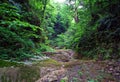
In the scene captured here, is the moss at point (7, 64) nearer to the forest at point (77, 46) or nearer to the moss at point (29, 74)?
the forest at point (77, 46)

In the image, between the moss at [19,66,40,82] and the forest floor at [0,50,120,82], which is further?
the moss at [19,66,40,82]

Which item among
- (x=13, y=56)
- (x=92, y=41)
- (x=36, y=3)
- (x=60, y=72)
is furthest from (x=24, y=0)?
(x=60, y=72)

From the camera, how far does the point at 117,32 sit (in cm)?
722

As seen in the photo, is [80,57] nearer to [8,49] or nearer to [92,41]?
[92,41]

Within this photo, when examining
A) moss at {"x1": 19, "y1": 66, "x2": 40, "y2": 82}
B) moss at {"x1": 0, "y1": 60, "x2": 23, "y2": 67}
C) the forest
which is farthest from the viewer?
the forest

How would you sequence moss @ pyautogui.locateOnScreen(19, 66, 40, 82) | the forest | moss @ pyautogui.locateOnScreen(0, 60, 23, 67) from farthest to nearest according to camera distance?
the forest < moss @ pyautogui.locateOnScreen(19, 66, 40, 82) < moss @ pyautogui.locateOnScreen(0, 60, 23, 67)

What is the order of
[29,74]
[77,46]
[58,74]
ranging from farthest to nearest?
[77,46], [58,74], [29,74]

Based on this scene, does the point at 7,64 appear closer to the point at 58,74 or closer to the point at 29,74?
the point at 29,74

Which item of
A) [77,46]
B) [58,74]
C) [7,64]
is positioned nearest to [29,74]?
[7,64]

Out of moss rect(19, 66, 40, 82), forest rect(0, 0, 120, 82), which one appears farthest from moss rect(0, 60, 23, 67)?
moss rect(19, 66, 40, 82)

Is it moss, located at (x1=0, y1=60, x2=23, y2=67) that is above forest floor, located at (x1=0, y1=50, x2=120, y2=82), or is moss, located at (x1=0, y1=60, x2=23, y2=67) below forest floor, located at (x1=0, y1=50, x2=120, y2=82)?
above

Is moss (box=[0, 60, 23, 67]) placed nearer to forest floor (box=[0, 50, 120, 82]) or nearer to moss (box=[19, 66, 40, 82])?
forest floor (box=[0, 50, 120, 82])

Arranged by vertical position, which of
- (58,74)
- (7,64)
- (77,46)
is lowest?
(58,74)

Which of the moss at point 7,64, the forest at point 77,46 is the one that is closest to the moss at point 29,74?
the forest at point 77,46
